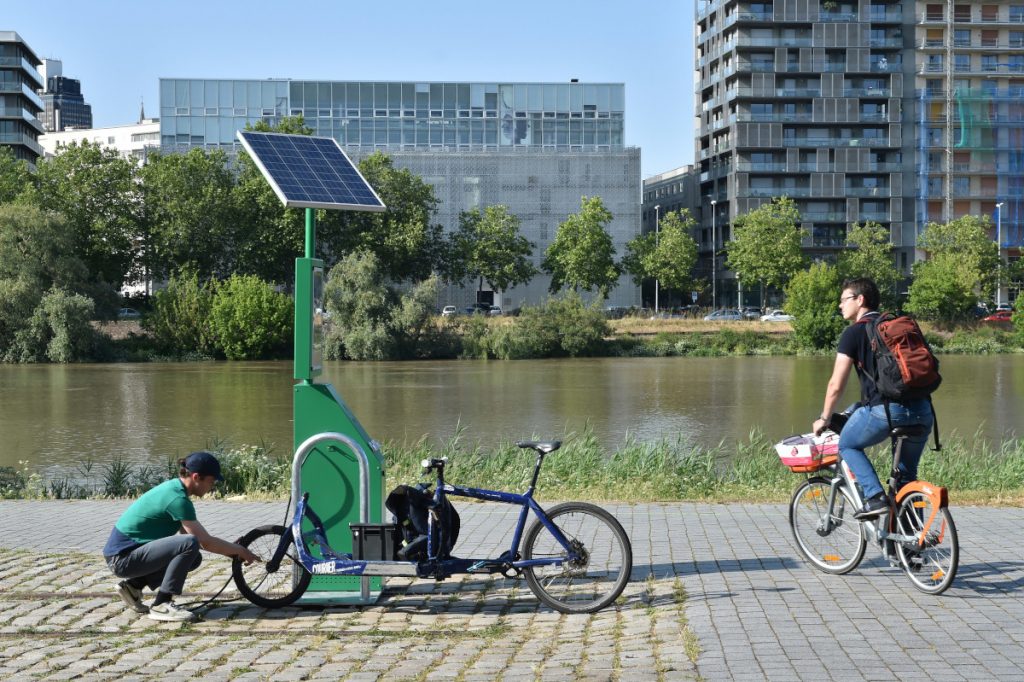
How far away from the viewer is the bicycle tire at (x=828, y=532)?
7410mm

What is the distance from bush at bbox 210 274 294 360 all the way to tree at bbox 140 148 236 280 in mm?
11057

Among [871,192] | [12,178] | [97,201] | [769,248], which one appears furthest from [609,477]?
[871,192]

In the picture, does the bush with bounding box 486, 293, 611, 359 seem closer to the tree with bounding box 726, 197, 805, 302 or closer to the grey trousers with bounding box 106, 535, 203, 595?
the tree with bounding box 726, 197, 805, 302

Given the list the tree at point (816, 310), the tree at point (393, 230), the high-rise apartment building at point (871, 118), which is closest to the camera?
the tree at point (816, 310)

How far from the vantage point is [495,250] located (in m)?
84.8

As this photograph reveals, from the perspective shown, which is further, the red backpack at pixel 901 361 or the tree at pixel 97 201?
the tree at pixel 97 201

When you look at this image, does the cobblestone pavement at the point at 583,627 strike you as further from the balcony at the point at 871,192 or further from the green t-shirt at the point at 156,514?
the balcony at the point at 871,192

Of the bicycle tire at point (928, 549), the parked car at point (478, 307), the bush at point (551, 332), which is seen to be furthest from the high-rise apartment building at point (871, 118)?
the bicycle tire at point (928, 549)

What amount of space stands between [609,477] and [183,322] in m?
Result: 54.0

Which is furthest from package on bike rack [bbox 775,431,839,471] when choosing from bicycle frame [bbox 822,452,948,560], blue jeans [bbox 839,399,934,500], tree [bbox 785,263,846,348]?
tree [bbox 785,263,846,348]

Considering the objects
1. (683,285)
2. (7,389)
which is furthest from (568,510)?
(683,285)

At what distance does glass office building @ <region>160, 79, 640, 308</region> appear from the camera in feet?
323

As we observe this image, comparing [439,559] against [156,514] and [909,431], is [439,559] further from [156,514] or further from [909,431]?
[909,431]

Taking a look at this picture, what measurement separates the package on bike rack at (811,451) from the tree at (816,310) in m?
57.8
